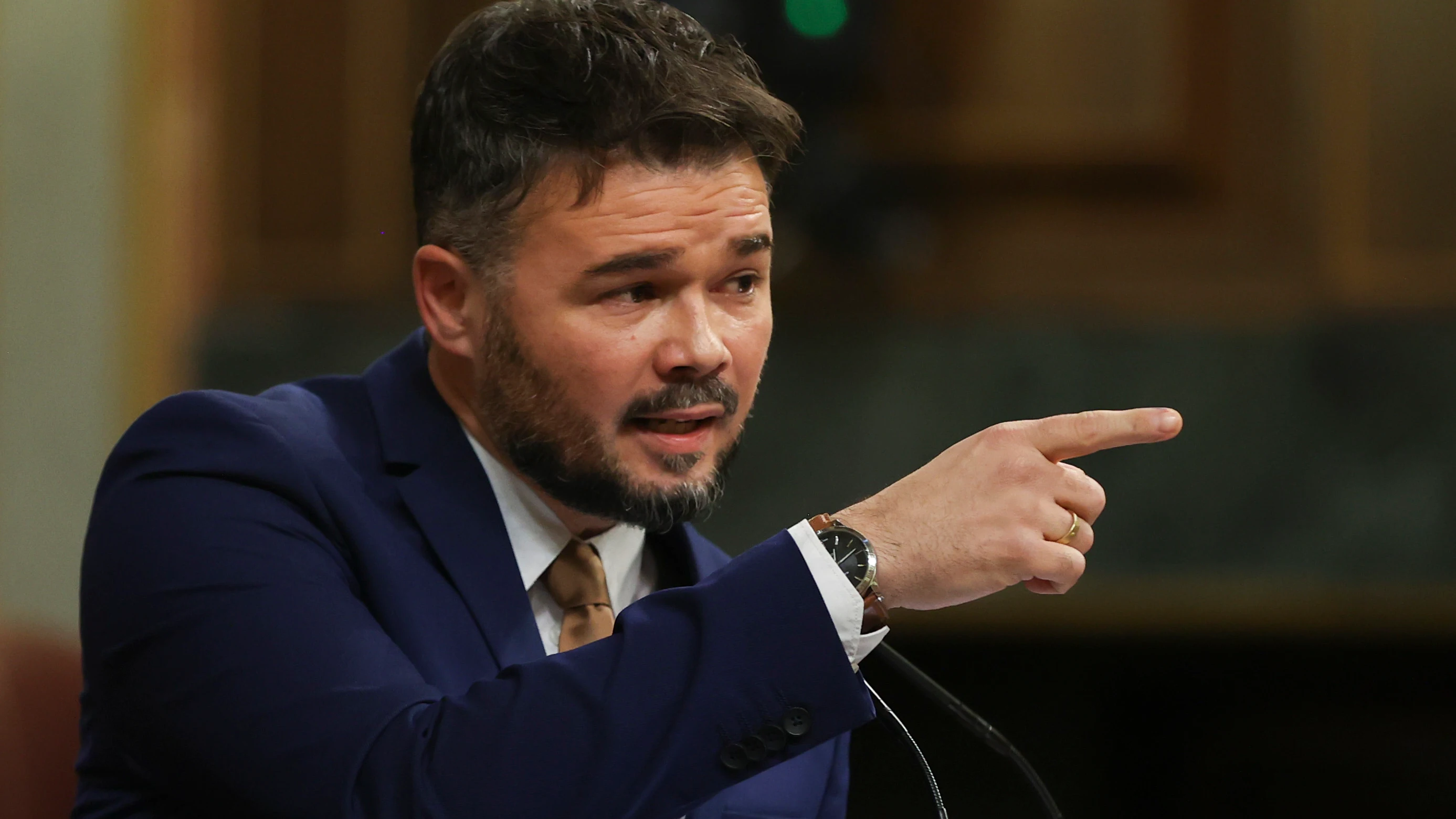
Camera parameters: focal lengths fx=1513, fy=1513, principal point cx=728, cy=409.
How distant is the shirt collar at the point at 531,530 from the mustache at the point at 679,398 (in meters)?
0.20

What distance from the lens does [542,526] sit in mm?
1737

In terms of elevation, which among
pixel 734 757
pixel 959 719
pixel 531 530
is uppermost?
pixel 531 530

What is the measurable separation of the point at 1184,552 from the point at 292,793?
7.55 feet

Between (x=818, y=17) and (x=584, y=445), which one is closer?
(x=584, y=445)

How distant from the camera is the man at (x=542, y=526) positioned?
1.28 meters

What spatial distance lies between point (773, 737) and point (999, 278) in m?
2.30

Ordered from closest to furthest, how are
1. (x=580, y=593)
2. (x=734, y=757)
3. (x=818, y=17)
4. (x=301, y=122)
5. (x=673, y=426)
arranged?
(x=734, y=757), (x=673, y=426), (x=580, y=593), (x=818, y=17), (x=301, y=122)

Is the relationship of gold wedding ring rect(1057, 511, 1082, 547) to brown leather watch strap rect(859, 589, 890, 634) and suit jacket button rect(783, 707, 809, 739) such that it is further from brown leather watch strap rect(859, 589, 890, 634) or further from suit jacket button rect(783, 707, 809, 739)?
suit jacket button rect(783, 707, 809, 739)

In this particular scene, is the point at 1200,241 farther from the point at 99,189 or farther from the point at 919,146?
the point at 99,189

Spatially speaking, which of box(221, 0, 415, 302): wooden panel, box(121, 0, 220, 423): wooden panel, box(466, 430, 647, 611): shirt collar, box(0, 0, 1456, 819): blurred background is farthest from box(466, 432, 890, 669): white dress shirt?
box(121, 0, 220, 423): wooden panel

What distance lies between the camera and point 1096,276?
3.38 m

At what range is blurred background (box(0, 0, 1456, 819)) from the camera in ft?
10.4

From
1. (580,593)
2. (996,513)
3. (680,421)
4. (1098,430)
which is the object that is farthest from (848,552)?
(580,593)

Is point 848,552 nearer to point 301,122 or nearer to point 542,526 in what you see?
point 542,526
